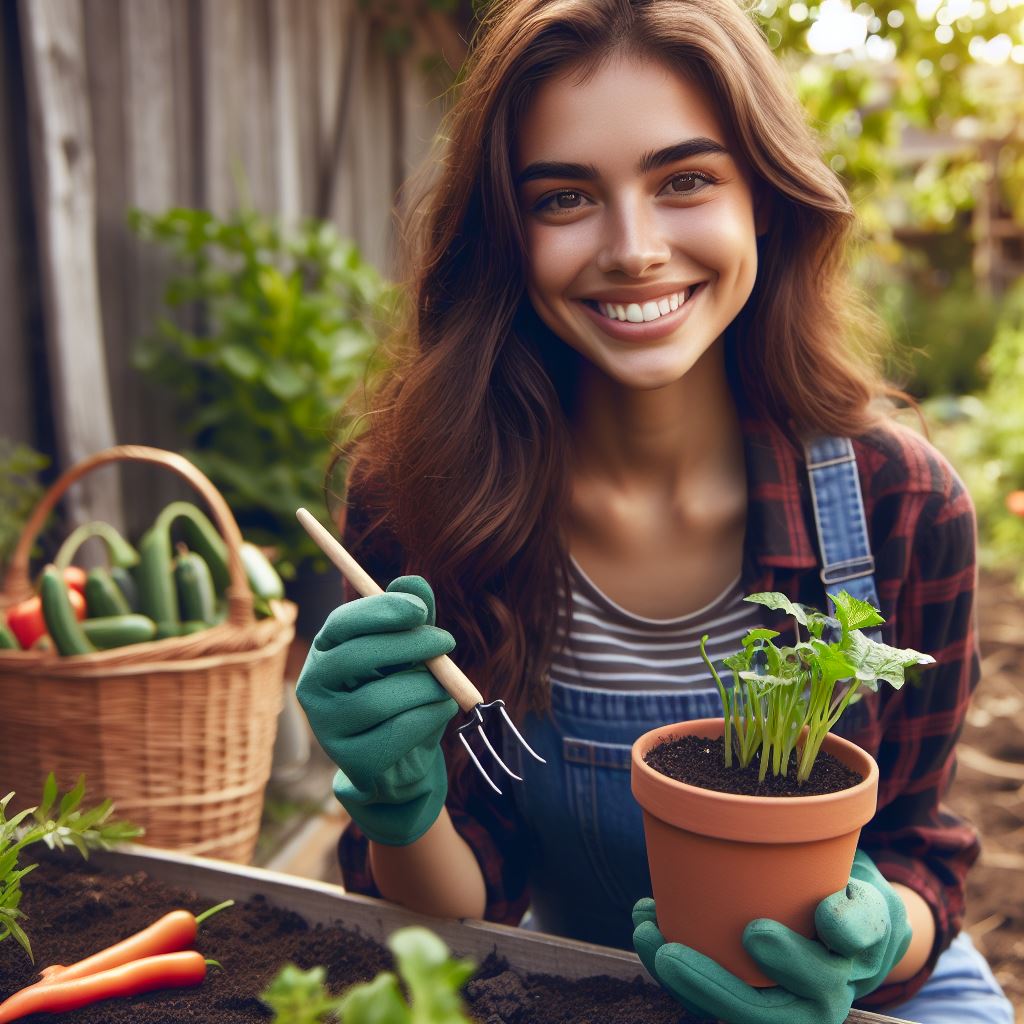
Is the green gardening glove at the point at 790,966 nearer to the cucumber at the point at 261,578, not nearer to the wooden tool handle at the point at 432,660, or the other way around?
the wooden tool handle at the point at 432,660

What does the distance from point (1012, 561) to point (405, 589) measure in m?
4.60

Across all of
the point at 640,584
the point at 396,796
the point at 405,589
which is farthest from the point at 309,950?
the point at 640,584

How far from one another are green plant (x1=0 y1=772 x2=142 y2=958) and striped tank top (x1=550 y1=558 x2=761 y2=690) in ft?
2.00

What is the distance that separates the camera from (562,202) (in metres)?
1.32

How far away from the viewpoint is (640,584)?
155 centimetres

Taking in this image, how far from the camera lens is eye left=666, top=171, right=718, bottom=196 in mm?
1299

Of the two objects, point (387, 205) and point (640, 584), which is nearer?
point (640, 584)

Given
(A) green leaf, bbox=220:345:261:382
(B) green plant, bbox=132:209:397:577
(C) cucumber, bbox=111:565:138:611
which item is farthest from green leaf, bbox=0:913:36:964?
(A) green leaf, bbox=220:345:261:382

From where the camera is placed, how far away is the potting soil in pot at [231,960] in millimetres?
1011

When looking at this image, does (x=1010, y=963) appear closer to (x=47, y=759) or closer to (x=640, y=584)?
(x=640, y=584)

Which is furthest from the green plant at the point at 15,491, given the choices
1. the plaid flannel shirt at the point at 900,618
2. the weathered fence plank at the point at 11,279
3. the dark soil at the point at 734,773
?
the dark soil at the point at 734,773

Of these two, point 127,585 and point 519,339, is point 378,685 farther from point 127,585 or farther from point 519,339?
point 127,585

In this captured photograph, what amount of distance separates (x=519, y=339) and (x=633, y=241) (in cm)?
28

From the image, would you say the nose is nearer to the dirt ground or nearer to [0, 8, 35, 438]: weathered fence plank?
[0, 8, 35, 438]: weathered fence plank
